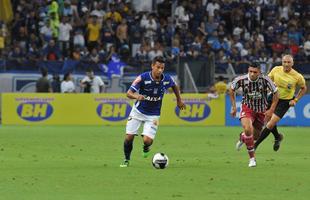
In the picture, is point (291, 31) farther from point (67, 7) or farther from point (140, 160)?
point (140, 160)

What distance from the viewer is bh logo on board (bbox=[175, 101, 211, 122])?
33781 mm

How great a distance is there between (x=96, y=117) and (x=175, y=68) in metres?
3.46

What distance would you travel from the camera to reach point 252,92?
18.1 meters

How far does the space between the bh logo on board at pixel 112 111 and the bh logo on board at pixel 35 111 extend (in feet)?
6.01

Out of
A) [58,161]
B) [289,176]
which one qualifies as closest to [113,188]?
[289,176]

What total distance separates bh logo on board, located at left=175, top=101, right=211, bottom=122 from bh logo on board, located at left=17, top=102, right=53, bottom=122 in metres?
4.78

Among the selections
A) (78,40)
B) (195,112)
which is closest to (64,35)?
(78,40)

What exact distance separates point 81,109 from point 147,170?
17.6 metres

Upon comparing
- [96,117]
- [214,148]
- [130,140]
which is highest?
[130,140]

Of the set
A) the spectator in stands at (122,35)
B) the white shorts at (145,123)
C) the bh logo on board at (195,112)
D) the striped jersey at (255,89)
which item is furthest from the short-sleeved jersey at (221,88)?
the white shorts at (145,123)

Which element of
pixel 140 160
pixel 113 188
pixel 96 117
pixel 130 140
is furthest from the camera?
pixel 96 117

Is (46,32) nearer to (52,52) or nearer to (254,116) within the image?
(52,52)

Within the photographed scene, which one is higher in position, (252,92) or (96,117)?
(252,92)

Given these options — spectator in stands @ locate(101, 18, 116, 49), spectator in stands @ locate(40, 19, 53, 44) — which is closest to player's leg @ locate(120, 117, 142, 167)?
spectator in stands @ locate(101, 18, 116, 49)
